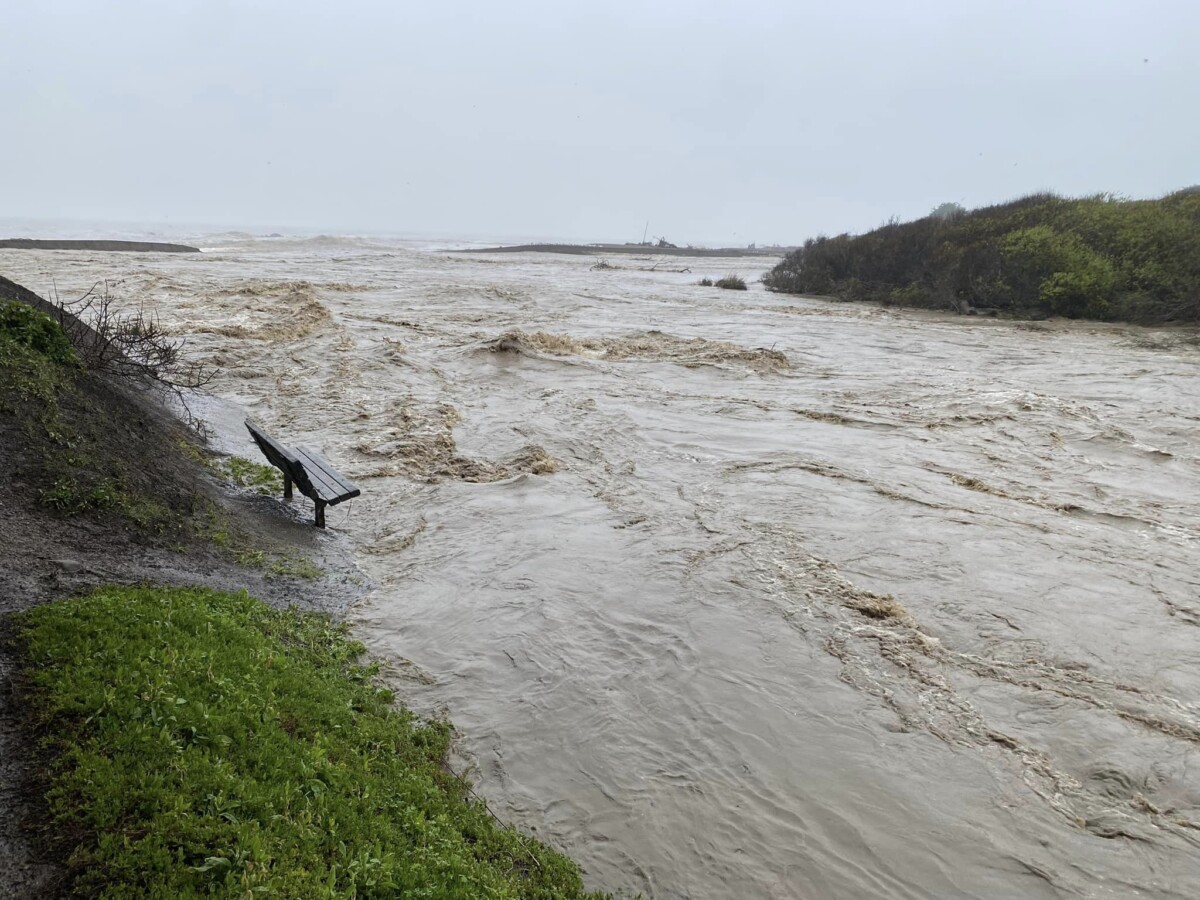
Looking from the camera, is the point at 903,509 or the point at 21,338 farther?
the point at 903,509

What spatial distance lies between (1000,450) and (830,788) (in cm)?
770

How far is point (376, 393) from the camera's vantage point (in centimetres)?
1282

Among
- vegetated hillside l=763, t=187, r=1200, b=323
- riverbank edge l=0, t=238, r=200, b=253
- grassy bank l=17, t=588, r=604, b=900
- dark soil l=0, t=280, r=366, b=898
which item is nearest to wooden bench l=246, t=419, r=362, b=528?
dark soil l=0, t=280, r=366, b=898

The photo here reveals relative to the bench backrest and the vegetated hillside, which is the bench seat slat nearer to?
the bench backrest

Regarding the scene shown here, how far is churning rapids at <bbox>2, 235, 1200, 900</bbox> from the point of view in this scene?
3953 millimetres

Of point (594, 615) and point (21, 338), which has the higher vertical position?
point (21, 338)

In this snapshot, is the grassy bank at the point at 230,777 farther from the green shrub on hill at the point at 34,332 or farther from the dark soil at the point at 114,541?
the green shrub on hill at the point at 34,332

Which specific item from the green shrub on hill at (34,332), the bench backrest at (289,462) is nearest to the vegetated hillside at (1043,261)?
the bench backrest at (289,462)

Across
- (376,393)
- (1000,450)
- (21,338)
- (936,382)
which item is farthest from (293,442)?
(936,382)

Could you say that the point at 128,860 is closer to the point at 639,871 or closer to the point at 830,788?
the point at 639,871

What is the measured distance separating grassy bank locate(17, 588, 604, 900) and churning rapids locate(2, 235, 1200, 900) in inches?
23.3

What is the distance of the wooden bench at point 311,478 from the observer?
6.97 meters

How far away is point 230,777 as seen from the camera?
9.40 ft

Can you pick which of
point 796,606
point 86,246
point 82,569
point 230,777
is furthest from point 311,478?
point 86,246
